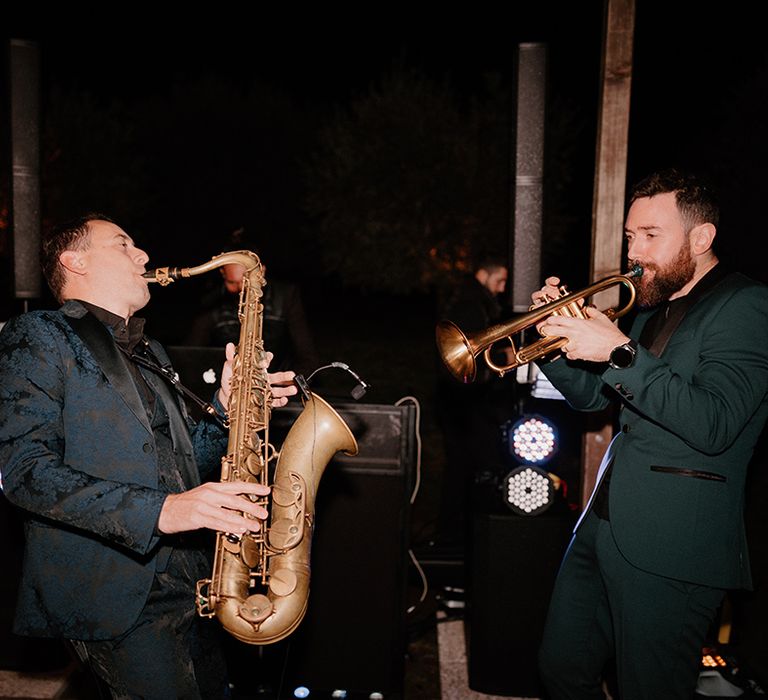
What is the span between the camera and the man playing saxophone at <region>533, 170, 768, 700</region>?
239 centimetres

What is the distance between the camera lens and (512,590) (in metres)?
3.73

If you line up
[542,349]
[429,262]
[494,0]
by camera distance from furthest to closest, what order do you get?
[429,262] < [494,0] < [542,349]

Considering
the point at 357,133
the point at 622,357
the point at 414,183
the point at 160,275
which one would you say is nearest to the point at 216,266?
the point at 160,275

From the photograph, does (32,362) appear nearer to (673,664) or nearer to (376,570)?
(376,570)

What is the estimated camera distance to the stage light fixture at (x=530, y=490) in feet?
12.2

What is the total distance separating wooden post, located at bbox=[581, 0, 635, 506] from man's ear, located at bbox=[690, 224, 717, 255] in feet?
4.44

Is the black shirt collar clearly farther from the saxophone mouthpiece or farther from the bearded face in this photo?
the bearded face

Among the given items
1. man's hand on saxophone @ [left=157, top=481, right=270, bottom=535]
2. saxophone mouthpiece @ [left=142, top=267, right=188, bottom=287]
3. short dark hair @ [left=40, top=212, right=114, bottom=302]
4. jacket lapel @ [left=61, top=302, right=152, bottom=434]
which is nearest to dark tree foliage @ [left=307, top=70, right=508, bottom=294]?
saxophone mouthpiece @ [left=142, top=267, right=188, bottom=287]

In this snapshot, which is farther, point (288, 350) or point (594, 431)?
point (288, 350)

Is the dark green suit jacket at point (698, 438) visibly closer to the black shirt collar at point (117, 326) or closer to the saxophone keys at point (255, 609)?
the saxophone keys at point (255, 609)

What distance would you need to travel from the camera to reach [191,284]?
2650 centimetres

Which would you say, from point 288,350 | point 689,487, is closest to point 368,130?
point 288,350

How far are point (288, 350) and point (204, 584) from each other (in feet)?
10.9

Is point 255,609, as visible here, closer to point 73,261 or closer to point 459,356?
point 459,356
